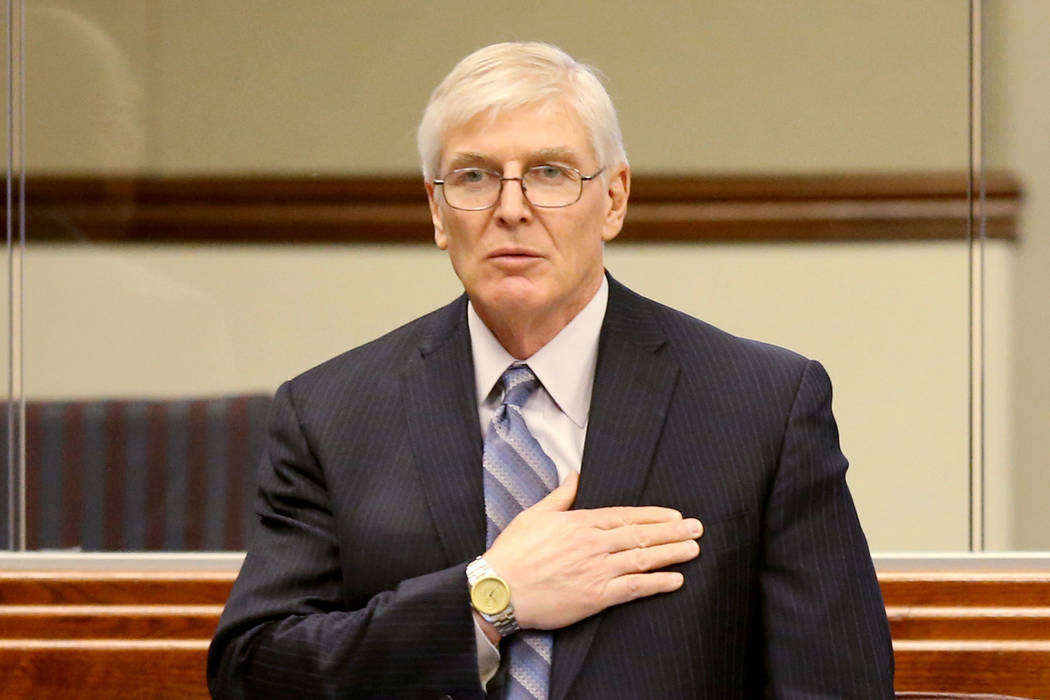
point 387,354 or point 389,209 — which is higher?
point 389,209

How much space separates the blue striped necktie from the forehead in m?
0.32

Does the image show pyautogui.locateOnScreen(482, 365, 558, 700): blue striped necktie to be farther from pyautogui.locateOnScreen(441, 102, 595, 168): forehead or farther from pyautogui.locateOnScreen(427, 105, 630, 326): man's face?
pyautogui.locateOnScreen(441, 102, 595, 168): forehead

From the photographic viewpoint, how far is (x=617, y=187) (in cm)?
197

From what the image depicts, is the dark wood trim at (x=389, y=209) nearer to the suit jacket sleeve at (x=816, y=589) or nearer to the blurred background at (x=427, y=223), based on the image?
the blurred background at (x=427, y=223)

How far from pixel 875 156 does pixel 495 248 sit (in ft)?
4.12

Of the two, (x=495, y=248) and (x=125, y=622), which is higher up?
(x=495, y=248)

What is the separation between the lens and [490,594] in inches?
68.7

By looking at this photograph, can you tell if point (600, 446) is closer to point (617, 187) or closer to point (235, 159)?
point (617, 187)

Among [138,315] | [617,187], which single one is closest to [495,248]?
[617,187]

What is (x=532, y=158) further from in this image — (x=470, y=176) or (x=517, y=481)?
(x=517, y=481)

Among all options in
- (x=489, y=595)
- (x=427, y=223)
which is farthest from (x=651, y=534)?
(x=427, y=223)

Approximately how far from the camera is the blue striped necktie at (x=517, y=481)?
5.89 feet

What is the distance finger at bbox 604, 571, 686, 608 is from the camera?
5.78ft

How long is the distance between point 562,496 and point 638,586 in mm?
162
